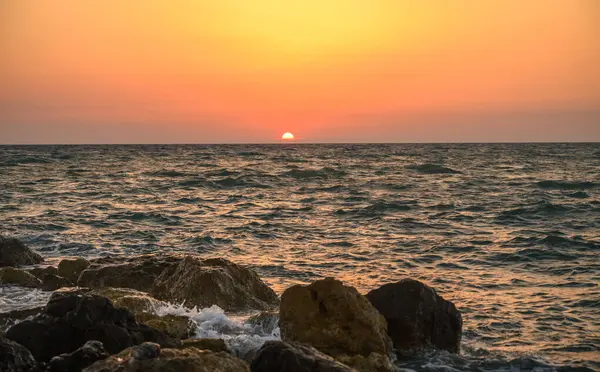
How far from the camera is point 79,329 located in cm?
807

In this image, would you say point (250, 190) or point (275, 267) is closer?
point (275, 267)

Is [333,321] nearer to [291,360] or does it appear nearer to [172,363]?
[291,360]

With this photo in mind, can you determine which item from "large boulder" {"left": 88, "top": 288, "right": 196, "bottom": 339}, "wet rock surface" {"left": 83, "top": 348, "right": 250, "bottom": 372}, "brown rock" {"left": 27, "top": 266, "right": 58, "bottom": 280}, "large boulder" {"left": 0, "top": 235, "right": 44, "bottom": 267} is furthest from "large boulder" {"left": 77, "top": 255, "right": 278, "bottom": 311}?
"wet rock surface" {"left": 83, "top": 348, "right": 250, "bottom": 372}

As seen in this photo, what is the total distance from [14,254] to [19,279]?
8.22 feet

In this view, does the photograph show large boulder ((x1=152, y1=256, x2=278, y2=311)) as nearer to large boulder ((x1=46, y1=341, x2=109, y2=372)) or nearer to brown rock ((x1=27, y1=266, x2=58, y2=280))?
brown rock ((x1=27, y1=266, x2=58, y2=280))

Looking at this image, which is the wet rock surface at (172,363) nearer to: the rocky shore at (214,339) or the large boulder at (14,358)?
the rocky shore at (214,339)

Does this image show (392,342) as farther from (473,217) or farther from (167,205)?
(167,205)

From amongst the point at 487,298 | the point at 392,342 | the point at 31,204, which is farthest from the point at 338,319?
the point at 31,204

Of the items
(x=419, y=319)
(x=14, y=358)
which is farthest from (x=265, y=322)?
(x=14, y=358)

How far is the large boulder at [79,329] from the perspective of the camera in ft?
26.0

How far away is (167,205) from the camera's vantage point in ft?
94.7

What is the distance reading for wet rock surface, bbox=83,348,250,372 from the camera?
627 cm

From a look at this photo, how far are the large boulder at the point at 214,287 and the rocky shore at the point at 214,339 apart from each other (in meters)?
0.02

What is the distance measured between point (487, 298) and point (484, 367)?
3.89 meters
